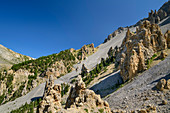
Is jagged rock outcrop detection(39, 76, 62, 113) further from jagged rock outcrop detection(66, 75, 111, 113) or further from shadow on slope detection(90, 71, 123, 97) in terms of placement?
shadow on slope detection(90, 71, 123, 97)

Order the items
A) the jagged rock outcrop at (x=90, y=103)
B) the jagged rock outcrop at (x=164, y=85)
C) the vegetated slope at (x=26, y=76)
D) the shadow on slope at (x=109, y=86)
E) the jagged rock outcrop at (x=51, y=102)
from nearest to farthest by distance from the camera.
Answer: the jagged rock outcrop at (x=90, y=103), the jagged rock outcrop at (x=51, y=102), the jagged rock outcrop at (x=164, y=85), the shadow on slope at (x=109, y=86), the vegetated slope at (x=26, y=76)

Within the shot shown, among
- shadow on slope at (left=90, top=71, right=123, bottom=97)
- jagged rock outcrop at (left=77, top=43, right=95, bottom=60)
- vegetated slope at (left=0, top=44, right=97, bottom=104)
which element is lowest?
shadow on slope at (left=90, top=71, right=123, bottom=97)

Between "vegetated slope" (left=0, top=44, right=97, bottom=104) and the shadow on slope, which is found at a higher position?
"vegetated slope" (left=0, top=44, right=97, bottom=104)

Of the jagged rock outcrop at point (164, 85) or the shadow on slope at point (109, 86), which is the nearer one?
the jagged rock outcrop at point (164, 85)

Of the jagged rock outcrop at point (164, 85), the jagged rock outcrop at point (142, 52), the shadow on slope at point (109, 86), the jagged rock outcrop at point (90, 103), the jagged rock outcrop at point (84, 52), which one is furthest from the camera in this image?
the jagged rock outcrop at point (84, 52)

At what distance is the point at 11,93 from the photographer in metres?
73.7

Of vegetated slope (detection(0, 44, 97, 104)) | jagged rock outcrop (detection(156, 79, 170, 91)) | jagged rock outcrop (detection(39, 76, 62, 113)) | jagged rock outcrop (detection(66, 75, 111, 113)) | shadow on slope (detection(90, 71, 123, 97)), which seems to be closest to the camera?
jagged rock outcrop (detection(66, 75, 111, 113))

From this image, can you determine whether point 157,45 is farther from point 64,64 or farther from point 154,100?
point 64,64

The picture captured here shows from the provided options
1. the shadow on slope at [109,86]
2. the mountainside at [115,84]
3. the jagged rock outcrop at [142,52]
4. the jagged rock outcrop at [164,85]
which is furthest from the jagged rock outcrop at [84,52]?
the jagged rock outcrop at [164,85]

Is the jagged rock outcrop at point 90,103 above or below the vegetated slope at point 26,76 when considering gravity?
below

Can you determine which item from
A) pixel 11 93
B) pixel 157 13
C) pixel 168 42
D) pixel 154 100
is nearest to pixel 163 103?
pixel 154 100

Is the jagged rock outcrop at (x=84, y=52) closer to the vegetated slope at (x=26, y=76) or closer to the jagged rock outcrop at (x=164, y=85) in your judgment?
the vegetated slope at (x=26, y=76)

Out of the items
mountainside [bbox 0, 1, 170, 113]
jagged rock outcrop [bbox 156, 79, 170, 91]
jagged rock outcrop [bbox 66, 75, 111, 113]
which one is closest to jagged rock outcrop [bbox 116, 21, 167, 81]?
mountainside [bbox 0, 1, 170, 113]

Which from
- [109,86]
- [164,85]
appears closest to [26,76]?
[109,86]
